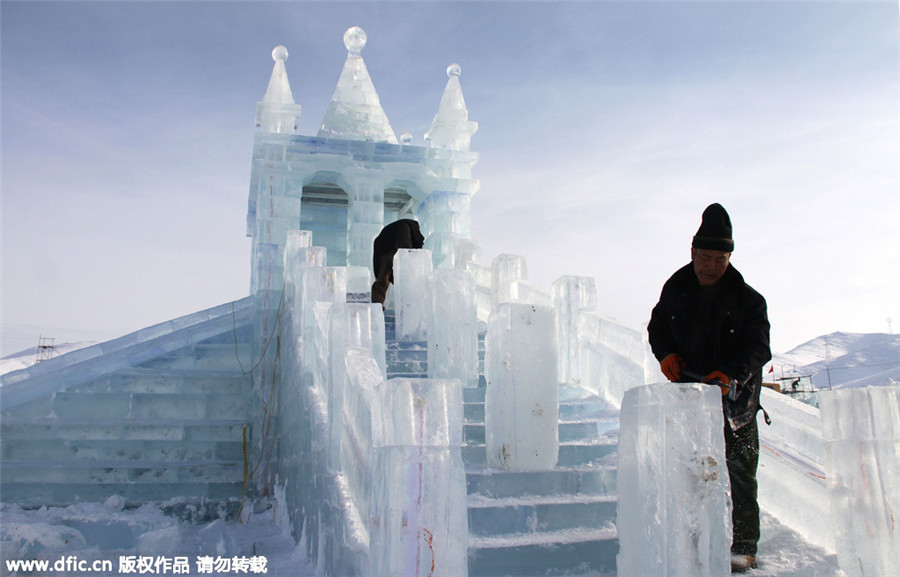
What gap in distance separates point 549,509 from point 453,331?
7.40 feet

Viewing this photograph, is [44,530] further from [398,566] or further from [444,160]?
[444,160]

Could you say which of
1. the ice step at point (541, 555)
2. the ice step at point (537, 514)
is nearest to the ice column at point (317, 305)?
the ice step at point (537, 514)

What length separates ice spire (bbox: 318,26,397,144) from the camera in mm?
12383

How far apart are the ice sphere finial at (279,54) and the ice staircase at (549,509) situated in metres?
9.21

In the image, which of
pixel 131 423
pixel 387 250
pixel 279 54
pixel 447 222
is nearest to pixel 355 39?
pixel 279 54

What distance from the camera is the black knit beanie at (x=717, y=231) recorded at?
4125 mm

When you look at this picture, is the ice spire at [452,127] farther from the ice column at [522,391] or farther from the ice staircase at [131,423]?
the ice column at [522,391]

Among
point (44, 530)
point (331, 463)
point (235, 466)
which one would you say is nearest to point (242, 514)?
point (235, 466)

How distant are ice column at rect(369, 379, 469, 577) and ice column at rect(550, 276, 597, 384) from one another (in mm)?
3989

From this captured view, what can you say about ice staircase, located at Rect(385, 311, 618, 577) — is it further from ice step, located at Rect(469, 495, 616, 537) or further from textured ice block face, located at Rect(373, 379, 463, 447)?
textured ice block face, located at Rect(373, 379, 463, 447)

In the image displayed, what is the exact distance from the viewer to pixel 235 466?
28.5 ft

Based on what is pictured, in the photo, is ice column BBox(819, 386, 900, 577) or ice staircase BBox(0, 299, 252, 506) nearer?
ice column BBox(819, 386, 900, 577)

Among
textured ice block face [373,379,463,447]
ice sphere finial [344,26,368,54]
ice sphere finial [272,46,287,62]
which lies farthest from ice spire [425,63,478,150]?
textured ice block face [373,379,463,447]

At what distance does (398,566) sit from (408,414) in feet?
2.31
